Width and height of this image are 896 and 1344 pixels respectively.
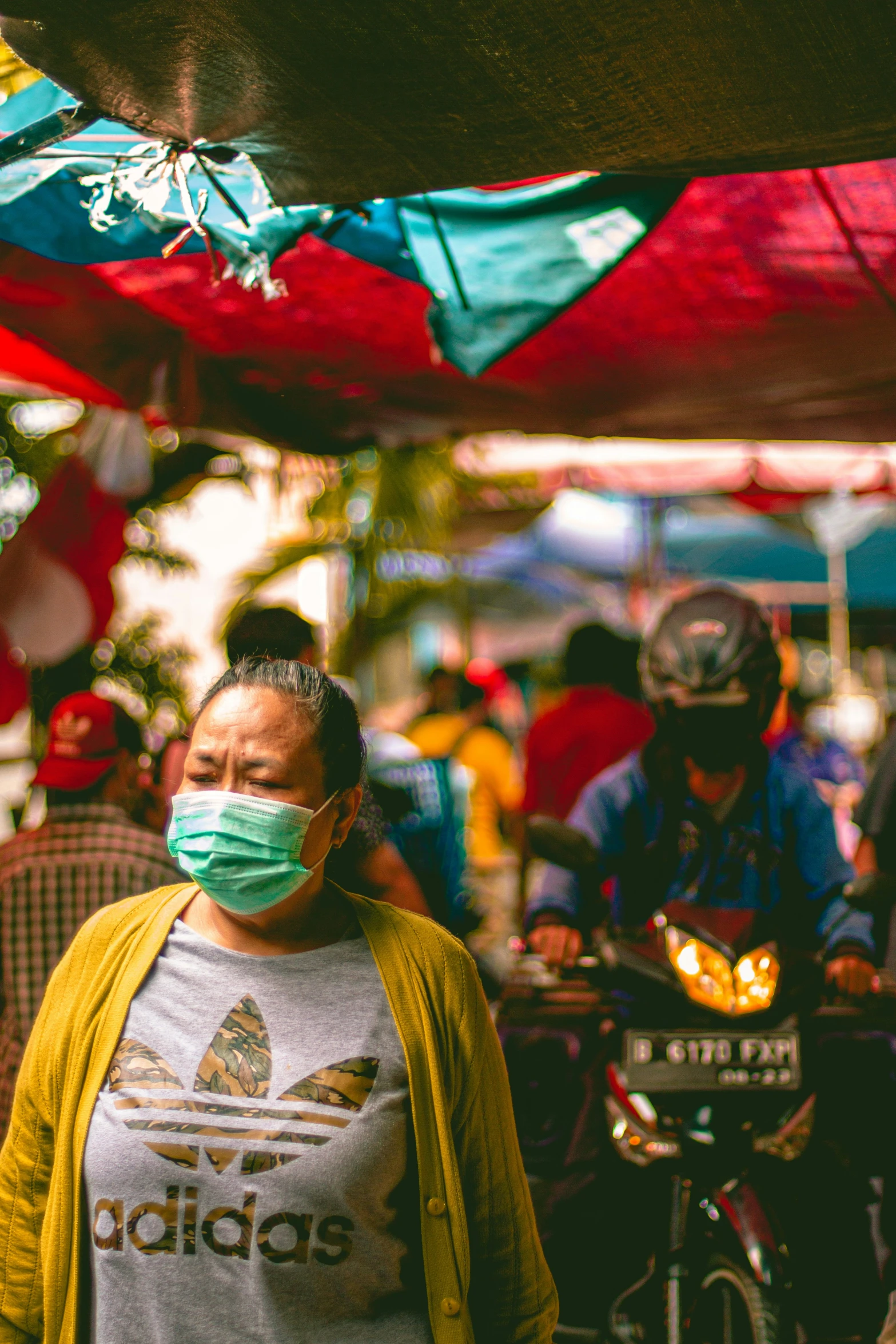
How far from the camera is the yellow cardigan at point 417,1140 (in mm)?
1691

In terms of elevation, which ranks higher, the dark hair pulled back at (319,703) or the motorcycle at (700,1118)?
the dark hair pulled back at (319,703)

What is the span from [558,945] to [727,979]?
519 mm

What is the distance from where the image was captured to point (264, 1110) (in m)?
1.66

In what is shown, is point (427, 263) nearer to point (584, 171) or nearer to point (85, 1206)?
point (584, 171)

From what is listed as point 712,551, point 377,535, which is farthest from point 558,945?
point 712,551

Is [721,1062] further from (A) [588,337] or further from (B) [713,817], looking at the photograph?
(A) [588,337]

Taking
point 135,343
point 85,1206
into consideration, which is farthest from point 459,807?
point 85,1206

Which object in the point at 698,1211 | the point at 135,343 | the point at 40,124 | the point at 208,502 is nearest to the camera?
the point at 40,124

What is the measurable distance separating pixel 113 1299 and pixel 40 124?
→ 1880 millimetres

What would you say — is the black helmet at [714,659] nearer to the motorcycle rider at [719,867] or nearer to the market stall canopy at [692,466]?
the motorcycle rider at [719,867]

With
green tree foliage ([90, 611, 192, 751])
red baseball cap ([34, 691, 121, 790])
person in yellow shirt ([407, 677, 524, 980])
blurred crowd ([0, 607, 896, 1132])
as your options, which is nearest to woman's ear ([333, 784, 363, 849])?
blurred crowd ([0, 607, 896, 1132])

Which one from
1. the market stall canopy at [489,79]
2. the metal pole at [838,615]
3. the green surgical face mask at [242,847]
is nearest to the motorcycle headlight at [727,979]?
the green surgical face mask at [242,847]

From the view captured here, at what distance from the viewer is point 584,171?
2180mm

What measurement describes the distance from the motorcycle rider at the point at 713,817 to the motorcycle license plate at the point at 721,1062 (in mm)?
344
